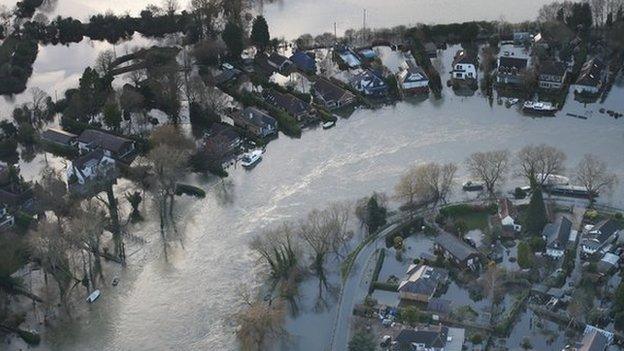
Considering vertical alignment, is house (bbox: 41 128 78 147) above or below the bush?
above

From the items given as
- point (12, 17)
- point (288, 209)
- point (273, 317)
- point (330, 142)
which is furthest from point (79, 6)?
point (273, 317)

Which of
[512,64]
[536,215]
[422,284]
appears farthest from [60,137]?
[512,64]

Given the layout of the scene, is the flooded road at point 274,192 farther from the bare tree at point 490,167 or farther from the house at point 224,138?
the bare tree at point 490,167

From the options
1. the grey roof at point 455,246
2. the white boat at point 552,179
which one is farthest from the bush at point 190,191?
the white boat at point 552,179

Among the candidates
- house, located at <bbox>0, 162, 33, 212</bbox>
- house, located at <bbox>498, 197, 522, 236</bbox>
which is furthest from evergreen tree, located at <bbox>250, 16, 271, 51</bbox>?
house, located at <bbox>498, 197, 522, 236</bbox>

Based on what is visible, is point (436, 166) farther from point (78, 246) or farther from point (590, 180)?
point (78, 246)

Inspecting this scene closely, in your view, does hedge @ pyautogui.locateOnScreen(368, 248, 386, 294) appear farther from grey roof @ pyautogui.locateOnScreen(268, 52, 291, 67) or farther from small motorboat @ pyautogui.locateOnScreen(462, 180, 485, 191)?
grey roof @ pyautogui.locateOnScreen(268, 52, 291, 67)

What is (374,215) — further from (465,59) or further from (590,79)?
(590,79)
